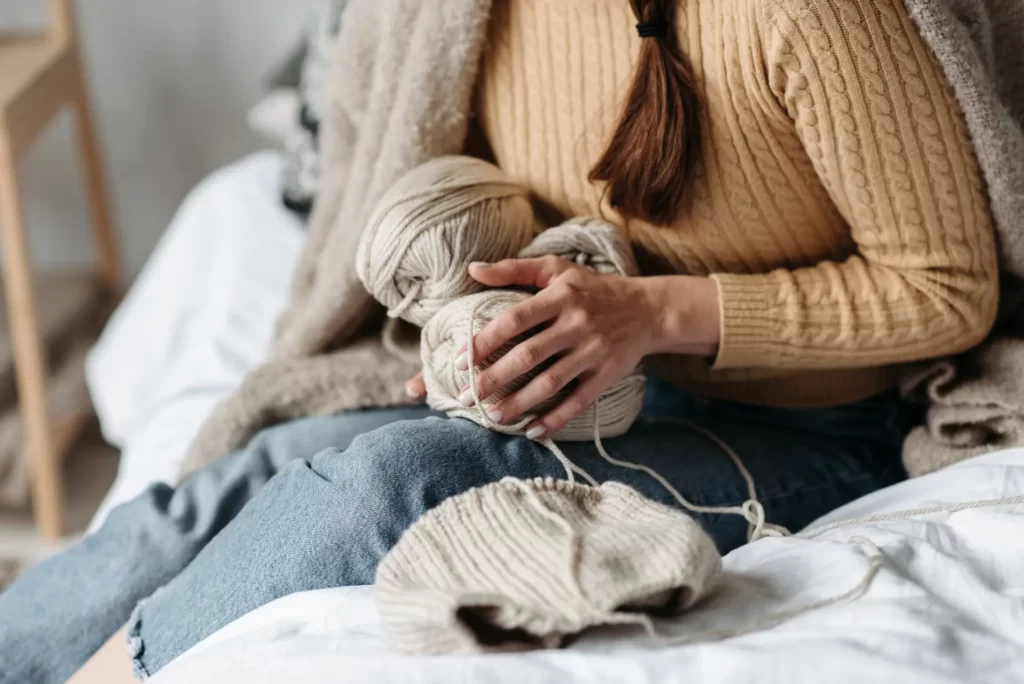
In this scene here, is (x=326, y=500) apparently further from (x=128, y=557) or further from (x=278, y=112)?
(x=278, y=112)

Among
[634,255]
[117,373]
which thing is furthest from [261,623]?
[117,373]

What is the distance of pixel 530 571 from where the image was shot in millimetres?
554

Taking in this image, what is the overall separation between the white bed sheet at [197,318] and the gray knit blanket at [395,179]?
0.18m

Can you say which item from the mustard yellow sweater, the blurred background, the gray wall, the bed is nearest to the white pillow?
the blurred background

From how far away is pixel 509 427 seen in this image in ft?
2.43

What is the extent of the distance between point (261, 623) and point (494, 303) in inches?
10.8

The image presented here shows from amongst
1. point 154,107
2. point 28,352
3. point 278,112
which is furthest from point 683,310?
point 154,107

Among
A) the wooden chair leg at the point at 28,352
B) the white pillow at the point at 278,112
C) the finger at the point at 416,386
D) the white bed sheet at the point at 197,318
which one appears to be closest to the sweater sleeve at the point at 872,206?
the finger at the point at 416,386

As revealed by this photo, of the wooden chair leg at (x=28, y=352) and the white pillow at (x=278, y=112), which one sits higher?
the white pillow at (x=278, y=112)

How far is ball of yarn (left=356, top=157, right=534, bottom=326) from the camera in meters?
0.78

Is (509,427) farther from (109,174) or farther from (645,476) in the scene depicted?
(109,174)

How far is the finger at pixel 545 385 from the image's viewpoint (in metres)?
0.73

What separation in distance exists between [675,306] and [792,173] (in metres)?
0.14

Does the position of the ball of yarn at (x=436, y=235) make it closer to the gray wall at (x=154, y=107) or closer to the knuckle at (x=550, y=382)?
the knuckle at (x=550, y=382)
